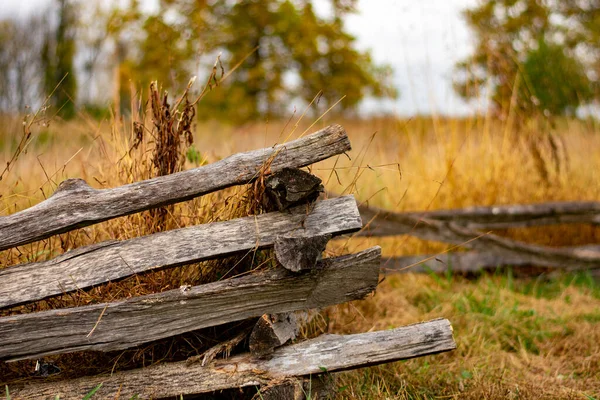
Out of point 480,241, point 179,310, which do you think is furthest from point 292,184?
point 480,241

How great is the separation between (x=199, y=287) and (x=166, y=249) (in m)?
0.20

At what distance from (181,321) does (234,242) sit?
15.4 inches

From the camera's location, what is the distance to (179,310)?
2330 millimetres

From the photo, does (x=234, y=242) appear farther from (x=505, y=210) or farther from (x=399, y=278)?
(x=505, y=210)

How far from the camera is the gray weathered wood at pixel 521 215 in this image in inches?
198

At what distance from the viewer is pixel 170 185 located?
89.3 inches

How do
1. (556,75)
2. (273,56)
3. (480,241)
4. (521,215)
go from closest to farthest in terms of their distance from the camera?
(480,241), (521,215), (556,75), (273,56)

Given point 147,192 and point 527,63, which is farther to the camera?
point 527,63

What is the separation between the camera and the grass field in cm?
278

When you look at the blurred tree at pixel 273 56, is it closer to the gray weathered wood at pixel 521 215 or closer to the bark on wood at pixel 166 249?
the gray weathered wood at pixel 521 215

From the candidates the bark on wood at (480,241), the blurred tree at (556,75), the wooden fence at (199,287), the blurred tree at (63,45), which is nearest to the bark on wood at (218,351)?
the wooden fence at (199,287)

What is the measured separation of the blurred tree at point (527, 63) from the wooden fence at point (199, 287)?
11.6 feet

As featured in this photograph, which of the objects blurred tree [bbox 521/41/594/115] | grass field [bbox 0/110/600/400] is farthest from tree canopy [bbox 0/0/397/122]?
grass field [bbox 0/110/600/400]

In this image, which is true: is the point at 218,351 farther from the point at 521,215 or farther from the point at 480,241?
the point at 521,215
